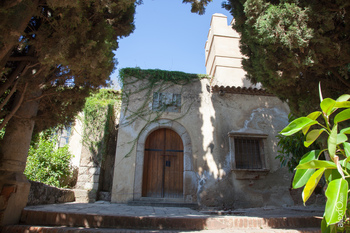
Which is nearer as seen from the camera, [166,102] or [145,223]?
[145,223]

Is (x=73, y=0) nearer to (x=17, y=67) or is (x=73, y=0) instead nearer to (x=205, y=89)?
(x=17, y=67)

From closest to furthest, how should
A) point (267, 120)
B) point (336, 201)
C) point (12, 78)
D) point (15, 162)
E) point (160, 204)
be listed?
point (336, 201) → point (12, 78) → point (15, 162) → point (160, 204) → point (267, 120)

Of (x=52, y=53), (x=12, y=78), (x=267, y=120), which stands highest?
(x=267, y=120)

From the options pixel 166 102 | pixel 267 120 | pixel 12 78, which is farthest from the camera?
pixel 267 120

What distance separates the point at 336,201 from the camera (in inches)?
21.1

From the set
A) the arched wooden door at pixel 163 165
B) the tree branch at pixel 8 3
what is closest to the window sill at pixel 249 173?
the arched wooden door at pixel 163 165

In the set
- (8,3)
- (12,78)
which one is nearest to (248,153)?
(12,78)

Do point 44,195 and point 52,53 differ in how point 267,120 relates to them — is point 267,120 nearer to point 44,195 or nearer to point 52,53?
point 44,195

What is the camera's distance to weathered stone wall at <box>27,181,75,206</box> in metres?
3.85

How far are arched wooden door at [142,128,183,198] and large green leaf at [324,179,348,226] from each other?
6.72 meters

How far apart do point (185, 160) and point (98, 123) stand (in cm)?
310

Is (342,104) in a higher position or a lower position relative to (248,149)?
lower

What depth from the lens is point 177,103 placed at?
7.65 m

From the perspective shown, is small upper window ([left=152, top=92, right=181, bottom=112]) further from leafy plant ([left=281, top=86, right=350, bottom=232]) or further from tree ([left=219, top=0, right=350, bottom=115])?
leafy plant ([left=281, top=86, right=350, bottom=232])
